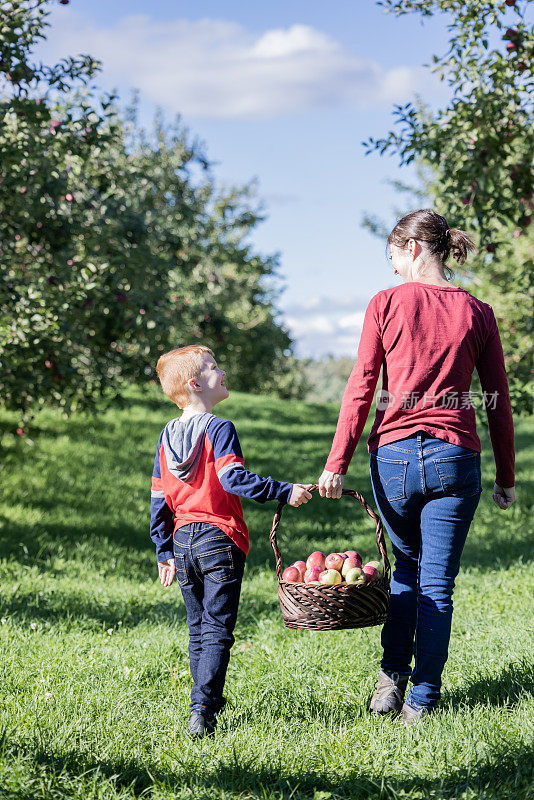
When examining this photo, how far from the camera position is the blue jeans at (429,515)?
2.96m

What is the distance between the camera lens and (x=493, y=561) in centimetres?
627

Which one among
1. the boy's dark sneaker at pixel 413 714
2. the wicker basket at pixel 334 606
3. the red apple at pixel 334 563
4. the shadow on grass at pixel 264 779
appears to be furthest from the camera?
the red apple at pixel 334 563

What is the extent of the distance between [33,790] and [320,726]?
1162 millimetres

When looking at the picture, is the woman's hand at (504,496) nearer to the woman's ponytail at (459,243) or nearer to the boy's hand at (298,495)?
the boy's hand at (298,495)

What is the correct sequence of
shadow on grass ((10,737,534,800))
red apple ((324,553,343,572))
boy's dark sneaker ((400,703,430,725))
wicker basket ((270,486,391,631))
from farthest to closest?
red apple ((324,553,343,572))
boy's dark sneaker ((400,703,430,725))
wicker basket ((270,486,391,631))
shadow on grass ((10,737,534,800))

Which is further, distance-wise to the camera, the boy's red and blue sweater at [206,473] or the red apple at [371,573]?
the red apple at [371,573]

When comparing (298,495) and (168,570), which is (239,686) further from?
(298,495)

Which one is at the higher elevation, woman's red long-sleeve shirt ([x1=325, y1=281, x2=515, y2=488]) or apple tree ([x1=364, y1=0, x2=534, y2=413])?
apple tree ([x1=364, y1=0, x2=534, y2=413])

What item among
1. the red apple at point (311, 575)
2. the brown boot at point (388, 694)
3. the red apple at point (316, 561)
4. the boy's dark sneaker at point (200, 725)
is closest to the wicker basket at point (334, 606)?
the red apple at point (311, 575)

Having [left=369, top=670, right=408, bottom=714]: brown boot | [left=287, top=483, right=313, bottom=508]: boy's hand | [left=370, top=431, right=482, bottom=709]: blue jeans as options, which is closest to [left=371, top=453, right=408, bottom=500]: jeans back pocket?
[left=370, top=431, right=482, bottom=709]: blue jeans

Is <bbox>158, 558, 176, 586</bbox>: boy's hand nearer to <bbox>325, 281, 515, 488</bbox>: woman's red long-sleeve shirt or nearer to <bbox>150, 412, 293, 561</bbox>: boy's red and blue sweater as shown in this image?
<bbox>150, 412, 293, 561</bbox>: boy's red and blue sweater

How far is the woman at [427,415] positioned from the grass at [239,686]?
1.18 ft

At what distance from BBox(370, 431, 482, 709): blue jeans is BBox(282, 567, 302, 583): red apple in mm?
449

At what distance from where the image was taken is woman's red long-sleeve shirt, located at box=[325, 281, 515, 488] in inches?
118
